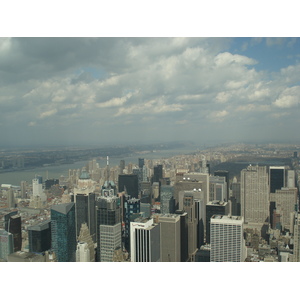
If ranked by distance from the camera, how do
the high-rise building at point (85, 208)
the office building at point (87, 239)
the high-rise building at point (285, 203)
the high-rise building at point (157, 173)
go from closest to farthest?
the office building at point (87, 239), the high-rise building at point (285, 203), the high-rise building at point (85, 208), the high-rise building at point (157, 173)

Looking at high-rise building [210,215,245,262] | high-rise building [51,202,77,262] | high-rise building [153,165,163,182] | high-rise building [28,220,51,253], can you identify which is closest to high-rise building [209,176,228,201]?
high-rise building [210,215,245,262]

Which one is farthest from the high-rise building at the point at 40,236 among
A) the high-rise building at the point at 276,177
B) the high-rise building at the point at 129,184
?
the high-rise building at the point at 276,177

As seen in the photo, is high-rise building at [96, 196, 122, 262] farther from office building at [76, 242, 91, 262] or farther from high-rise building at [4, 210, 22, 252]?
high-rise building at [4, 210, 22, 252]

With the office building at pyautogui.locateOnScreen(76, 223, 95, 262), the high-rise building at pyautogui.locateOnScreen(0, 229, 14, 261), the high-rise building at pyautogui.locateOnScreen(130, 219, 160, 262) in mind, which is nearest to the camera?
the high-rise building at pyautogui.locateOnScreen(0, 229, 14, 261)

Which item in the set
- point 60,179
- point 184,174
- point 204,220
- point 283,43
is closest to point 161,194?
point 184,174

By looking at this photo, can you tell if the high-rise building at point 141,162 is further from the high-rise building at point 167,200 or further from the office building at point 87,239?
the office building at point 87,239

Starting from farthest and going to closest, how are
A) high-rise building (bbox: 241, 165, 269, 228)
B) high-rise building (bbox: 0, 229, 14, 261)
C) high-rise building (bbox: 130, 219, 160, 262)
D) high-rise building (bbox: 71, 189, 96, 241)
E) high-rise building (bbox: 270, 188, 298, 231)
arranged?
high-rise building (bbox: 241, 165, 269, 228)
high-rise building (bbox: 71, 189, 96, 241)
high-rise building (bbox: 270, 188, 298, 231)
high-rise building (bbox: 130, 219, 160, 262)
high-rise building (bbox: 0, 229, 14, 261)
